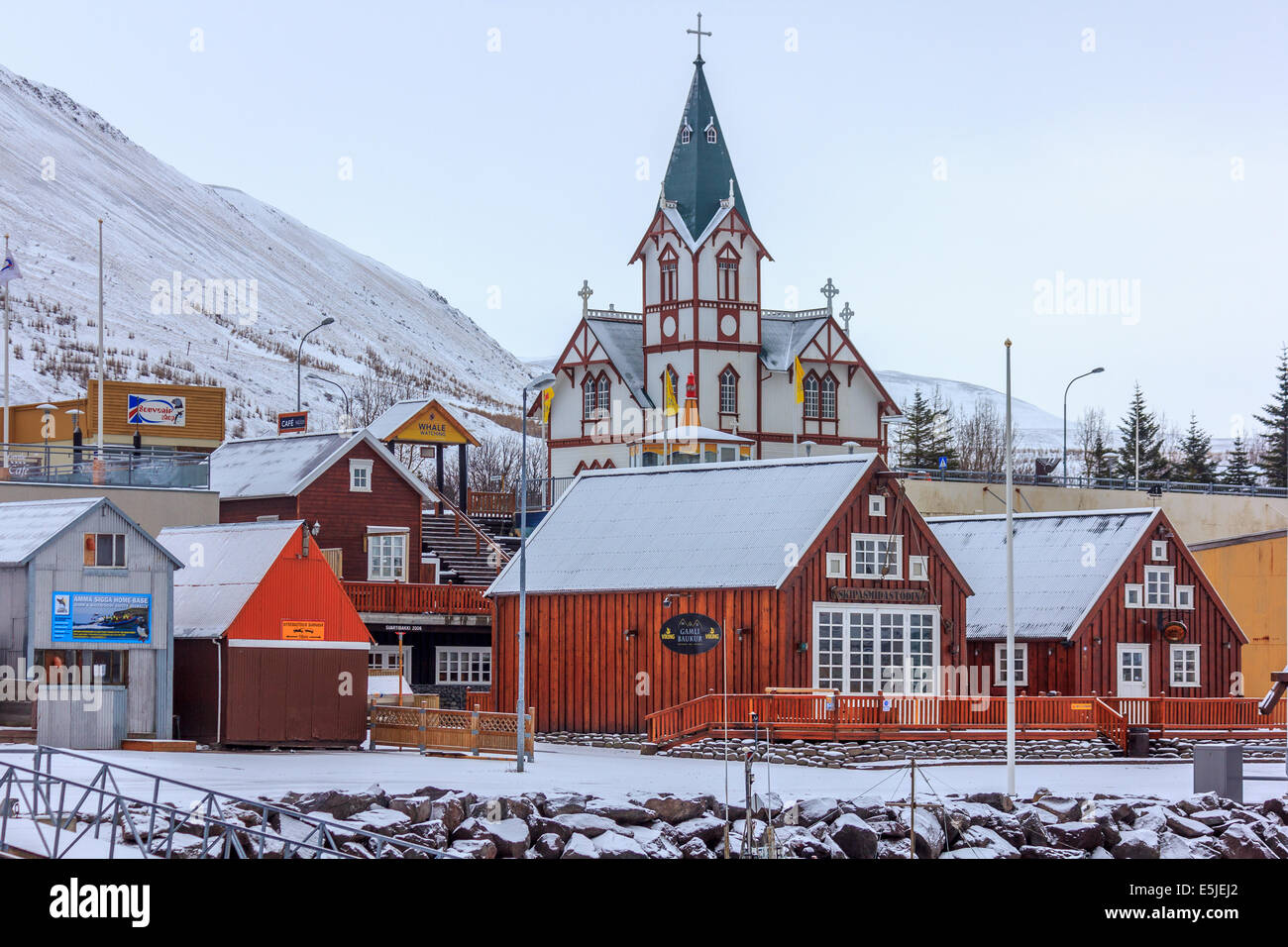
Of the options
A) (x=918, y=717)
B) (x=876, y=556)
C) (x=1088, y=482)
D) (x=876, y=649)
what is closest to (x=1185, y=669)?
(x=876, y=649)

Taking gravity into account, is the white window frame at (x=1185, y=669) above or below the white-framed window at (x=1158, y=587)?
below

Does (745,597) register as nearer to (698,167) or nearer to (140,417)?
(140,417)

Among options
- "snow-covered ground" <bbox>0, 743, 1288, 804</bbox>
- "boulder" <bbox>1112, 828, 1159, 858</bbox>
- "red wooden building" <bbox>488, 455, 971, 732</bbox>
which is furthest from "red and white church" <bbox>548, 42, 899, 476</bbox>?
"boulder" <bbox>1112, 828, 1159, 858</bbox>

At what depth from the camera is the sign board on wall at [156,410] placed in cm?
6606

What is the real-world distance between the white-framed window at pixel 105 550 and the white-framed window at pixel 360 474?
2131 cm

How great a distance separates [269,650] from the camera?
45.8 metres

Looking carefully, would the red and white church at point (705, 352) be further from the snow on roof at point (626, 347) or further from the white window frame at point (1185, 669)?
the white window frame at point (1185, 669)

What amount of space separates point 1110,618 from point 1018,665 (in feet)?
8.60

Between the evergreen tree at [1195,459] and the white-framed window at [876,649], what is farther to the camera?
the evergreen tree at [1195,459]

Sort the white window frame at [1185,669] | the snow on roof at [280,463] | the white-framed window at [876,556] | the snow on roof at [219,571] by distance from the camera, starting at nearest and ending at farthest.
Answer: the snow on roof at [219,571] → the white-framed window at [876,556] → the white window frame at [1185,669] → the snow on roof at [280,463]

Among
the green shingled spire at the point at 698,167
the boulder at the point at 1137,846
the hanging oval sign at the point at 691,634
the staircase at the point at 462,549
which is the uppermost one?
the green shingled spire at the point at 698,167

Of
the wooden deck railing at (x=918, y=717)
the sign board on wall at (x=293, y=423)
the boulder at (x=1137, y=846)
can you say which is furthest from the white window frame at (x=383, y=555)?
the boulder at (x=1137, y=846)
